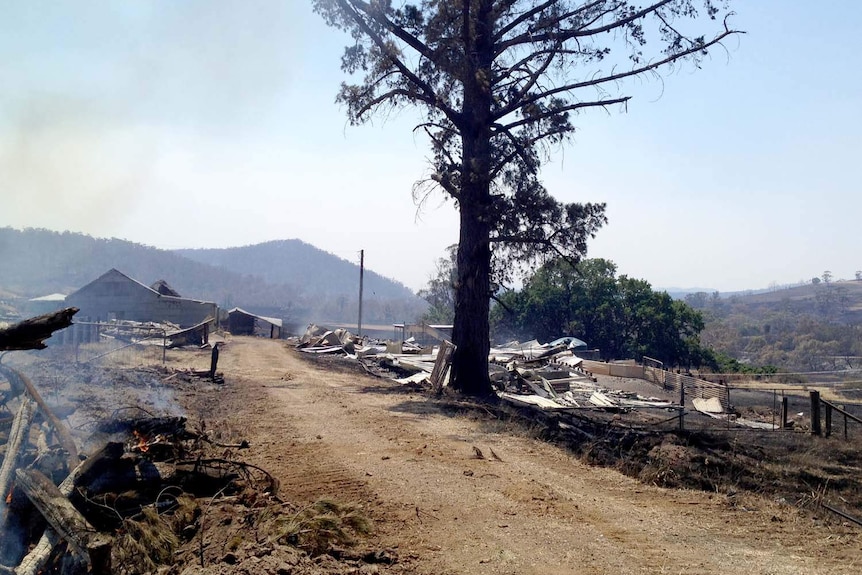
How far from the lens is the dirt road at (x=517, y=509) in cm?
555

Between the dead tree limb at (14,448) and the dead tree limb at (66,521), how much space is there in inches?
6.5

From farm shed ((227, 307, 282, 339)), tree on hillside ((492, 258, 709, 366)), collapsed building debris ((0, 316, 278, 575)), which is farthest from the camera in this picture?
farm shed ((227, 307, 282, 339))

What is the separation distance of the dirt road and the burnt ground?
0.08ft

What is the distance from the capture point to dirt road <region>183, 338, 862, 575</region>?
18.2 feet

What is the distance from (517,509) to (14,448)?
4.83m

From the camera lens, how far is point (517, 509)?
22.0 ft

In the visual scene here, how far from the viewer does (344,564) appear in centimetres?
528

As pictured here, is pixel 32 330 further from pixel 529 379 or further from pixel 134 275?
pixel 134 275

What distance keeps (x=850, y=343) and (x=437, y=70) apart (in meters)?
64.6

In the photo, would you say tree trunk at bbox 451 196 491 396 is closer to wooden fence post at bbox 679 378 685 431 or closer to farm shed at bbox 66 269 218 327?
wooden fence post at bbox 679 378 685 431

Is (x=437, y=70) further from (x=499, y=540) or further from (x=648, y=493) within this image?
(x=499, y=540)

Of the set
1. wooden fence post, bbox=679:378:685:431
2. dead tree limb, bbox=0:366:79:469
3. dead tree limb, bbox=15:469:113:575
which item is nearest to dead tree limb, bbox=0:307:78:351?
dead tree limb, bbox=15:469:113:575

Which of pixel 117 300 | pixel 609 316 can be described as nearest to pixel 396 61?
pixel 117 300

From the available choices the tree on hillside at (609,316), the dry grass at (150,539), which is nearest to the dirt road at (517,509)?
the dry grass at (150,539)
